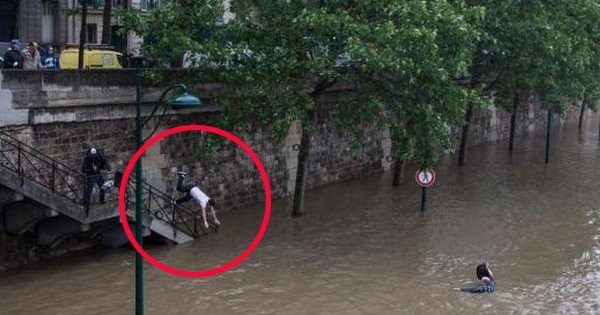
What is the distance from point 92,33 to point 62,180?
29.3 metres

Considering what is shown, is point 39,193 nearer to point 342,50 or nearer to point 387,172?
point 342,50

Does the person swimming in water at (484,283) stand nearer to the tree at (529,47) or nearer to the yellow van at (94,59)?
the tree at (529,47)

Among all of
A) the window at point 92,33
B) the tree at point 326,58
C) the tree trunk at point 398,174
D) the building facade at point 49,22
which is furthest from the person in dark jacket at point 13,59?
the window at point 92,33

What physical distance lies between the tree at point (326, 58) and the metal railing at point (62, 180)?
2712mm

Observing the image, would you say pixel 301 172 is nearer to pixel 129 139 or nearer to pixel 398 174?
pixel 129 139

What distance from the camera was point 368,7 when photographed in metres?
20.7

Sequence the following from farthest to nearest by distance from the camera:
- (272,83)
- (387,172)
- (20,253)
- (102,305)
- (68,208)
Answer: (387,172), (272,83), (20,253), (68,208), (102,305)

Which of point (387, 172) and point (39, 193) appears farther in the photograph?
point (387, 172)

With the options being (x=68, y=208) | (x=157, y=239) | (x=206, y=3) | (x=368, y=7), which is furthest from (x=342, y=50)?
(x=68, y=208)

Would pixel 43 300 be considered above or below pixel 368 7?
below

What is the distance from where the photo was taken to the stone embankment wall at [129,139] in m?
18.1

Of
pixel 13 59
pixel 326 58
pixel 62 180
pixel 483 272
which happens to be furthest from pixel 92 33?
pixel 483 272

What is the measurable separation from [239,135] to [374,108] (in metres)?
5.29

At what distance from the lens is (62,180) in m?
Answer: 18.9
